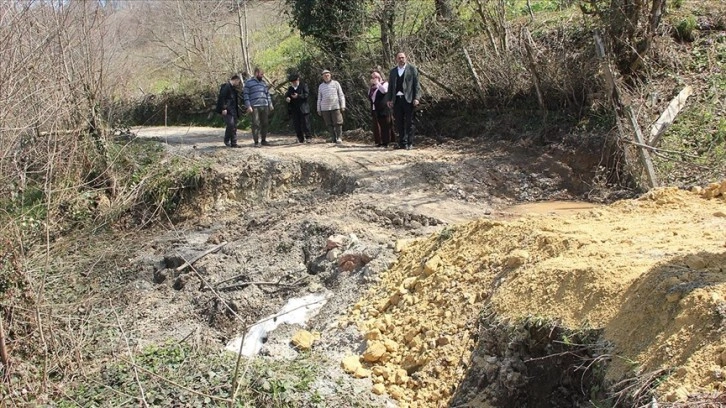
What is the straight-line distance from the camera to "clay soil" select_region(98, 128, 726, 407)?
5207mm

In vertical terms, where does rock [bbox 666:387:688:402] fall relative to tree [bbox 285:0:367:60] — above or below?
below

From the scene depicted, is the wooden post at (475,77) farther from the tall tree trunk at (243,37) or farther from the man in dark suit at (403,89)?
the tall tree trunk at (243,37)

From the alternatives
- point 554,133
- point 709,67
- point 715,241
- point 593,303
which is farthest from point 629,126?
point 593,303

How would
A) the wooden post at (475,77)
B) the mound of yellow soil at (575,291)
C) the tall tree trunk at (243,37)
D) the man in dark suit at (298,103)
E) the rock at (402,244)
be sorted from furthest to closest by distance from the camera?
the tall tree trunk at (243,37) < the man in dark suit at (298,103) < the wooden post at (475,77) < the rock at (402,244) < the mound of yellow soil at (575,291)

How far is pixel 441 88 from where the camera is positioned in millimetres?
14195

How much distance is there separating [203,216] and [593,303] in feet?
27.2

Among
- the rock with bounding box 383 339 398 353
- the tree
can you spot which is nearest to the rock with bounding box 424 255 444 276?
the rock with bounding box 383 339 398 353

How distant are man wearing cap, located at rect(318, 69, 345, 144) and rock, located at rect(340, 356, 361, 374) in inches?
311

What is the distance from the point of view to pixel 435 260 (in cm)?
769

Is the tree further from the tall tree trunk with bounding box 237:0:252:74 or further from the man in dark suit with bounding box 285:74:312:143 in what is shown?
the tall tree trunk with bounding box 237:0:252:74

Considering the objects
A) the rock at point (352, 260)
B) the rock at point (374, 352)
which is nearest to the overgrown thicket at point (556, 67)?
the rock at point (352, 260)

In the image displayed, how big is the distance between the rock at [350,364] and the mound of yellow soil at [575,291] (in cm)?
15

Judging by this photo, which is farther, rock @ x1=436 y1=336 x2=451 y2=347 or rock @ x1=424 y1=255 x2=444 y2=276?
rock @ x1=424 y1=255 x2=444 y2=276

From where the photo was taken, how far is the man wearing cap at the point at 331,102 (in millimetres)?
13914
